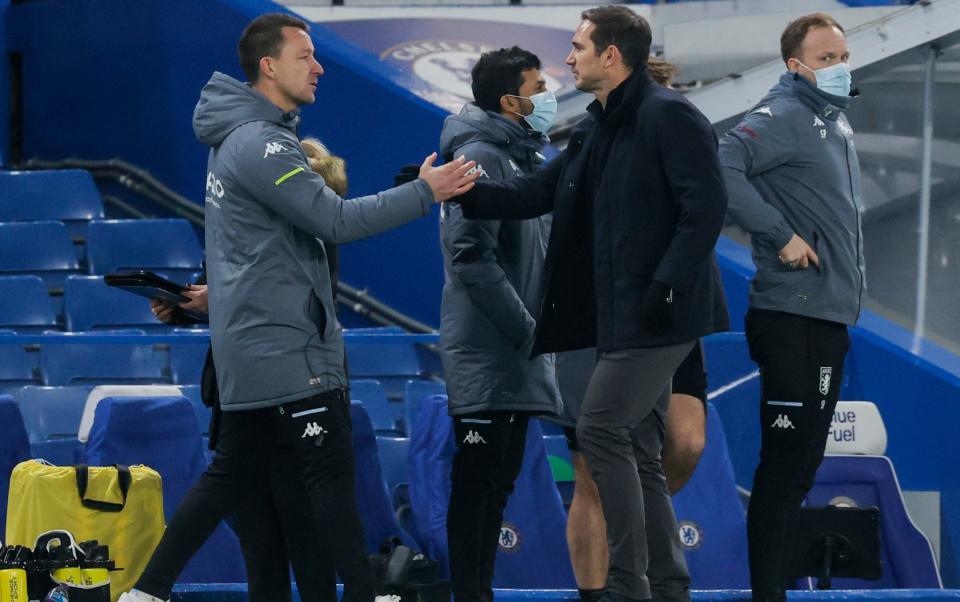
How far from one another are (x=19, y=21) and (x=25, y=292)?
1998 mm

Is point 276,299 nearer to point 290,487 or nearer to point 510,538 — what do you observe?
point 290,487

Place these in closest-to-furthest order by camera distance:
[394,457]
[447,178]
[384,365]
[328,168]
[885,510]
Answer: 1. [447,178]
2. [328,168]
3. [885,510]
4. [394,457]
5. [384,365]

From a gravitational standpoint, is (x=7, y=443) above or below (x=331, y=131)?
below

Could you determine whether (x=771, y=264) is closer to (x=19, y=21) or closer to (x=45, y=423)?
(x=45, y=423)

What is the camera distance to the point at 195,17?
807cm

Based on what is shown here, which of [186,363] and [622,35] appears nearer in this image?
[622,35]

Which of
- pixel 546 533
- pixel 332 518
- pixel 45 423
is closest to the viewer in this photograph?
pixel 332 518

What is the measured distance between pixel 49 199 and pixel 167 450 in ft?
10.3

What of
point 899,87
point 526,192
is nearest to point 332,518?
point 526,192

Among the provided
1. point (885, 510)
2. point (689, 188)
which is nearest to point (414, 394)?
point (885, 510)

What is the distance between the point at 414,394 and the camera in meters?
6.78

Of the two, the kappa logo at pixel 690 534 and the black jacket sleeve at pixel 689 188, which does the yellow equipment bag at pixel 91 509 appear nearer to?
the black jacket sleeve at pixel 689 188

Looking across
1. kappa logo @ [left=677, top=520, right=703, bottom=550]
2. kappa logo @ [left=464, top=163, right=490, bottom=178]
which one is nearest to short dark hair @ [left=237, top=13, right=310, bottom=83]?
kappa logo @ [left=464, top=163, right=490, bottom=178]

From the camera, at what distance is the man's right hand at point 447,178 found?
437 centimetres
